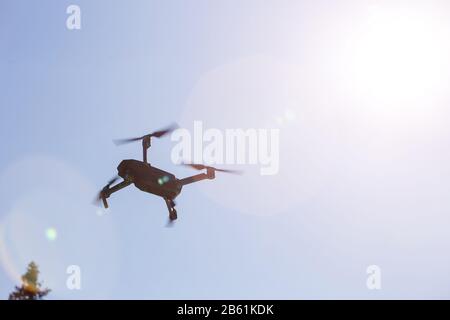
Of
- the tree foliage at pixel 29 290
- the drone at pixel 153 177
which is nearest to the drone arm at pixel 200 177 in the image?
the drone at pixel 153 177

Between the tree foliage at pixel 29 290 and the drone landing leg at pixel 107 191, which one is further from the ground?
the drone landing leg at pixel 107 191

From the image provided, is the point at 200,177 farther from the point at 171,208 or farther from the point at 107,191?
the point at 107,191

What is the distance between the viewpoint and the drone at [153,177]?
32281mm

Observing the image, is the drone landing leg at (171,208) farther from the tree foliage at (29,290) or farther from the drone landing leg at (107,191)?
the tree foliage at (29,290)

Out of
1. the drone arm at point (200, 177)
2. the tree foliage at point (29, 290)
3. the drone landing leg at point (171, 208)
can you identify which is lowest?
the tree foliage at point (29, 290)

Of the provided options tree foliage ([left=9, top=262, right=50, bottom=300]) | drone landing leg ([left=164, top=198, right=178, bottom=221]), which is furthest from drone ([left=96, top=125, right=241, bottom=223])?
tree foliage ([left=9, top=262, right=50, bottom=300])

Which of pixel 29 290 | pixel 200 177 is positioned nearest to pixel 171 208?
pixel 200 177

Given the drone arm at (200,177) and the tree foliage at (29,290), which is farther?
the tree foliage at (29,290)

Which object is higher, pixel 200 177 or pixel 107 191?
pixel 200 177

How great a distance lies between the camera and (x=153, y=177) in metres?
32.2
